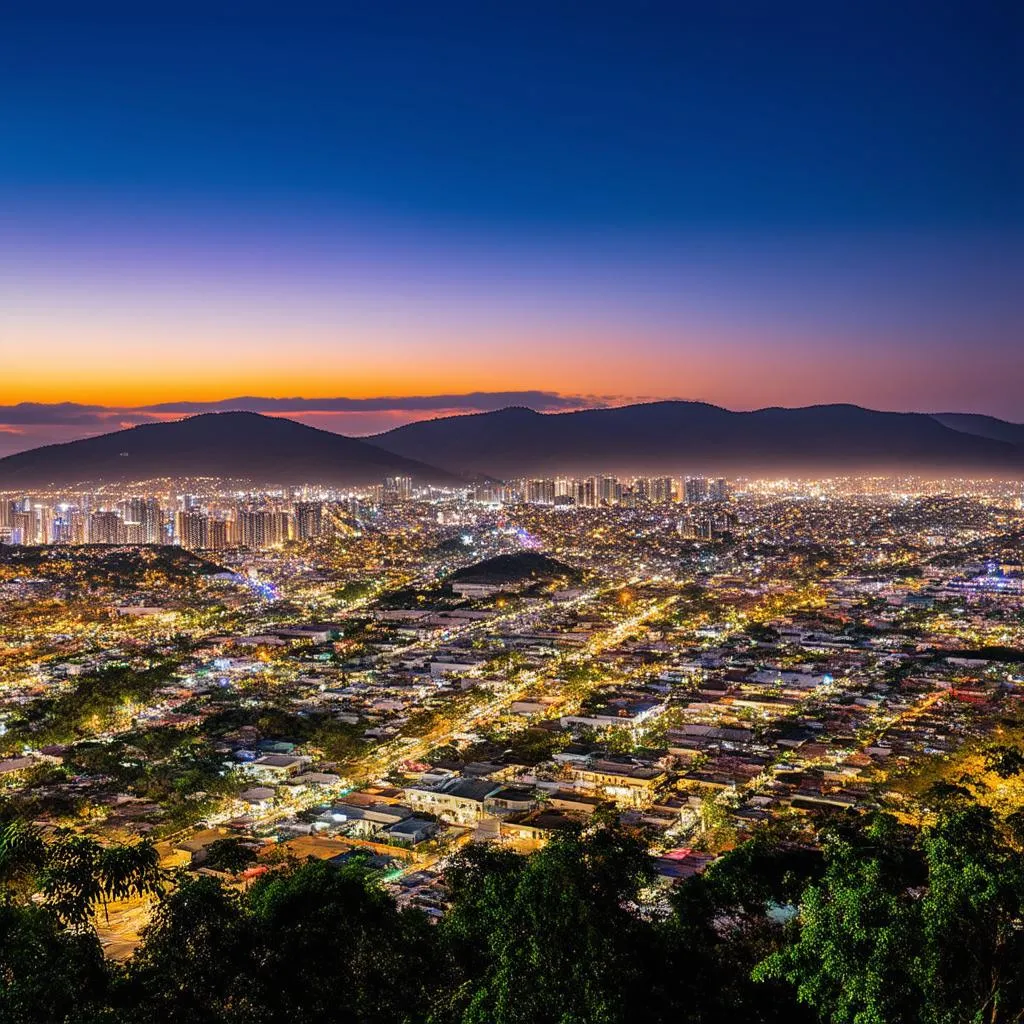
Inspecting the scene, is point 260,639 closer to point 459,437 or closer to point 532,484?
point 532,484

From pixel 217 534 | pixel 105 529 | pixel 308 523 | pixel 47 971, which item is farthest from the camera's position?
pixel 308 523

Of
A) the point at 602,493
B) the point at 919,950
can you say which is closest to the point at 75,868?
the point at 919,950

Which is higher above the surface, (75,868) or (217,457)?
(217,457)

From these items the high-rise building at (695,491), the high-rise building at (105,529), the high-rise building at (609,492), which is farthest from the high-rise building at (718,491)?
the high-rise building at (105,529)

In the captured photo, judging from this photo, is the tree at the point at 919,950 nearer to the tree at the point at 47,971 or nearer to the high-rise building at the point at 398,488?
the tree at the point at 47,971

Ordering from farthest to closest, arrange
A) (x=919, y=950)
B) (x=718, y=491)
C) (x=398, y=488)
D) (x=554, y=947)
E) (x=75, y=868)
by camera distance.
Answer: (x=718, y=491)
(x=398, y=488)
(x=75, y=868)
(x=554, y=947)
(x=919, y=950)

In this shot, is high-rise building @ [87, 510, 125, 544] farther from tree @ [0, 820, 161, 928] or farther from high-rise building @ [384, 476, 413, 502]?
tree @ [0, 820, 161, 928]

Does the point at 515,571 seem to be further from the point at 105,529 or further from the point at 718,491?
the point at 718,491

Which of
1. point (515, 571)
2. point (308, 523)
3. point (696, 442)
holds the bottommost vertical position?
point (515, 571)
